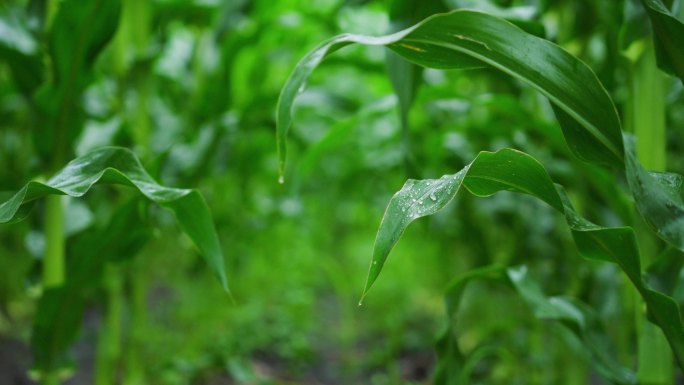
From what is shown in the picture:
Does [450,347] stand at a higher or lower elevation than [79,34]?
lower

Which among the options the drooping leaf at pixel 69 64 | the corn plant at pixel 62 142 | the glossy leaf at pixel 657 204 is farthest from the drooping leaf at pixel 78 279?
the glossy leaf at pixel 657 204

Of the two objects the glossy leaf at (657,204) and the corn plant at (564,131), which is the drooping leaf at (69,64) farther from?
the glossy leaf at (657,204)

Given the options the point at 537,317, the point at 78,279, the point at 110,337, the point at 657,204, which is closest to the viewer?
the point at 657,204

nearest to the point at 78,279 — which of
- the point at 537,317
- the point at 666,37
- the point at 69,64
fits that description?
the point at 69,64

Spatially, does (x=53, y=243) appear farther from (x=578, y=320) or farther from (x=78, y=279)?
(x=578, y=320)

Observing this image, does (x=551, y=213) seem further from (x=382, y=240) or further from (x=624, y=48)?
(x=382, y=240)

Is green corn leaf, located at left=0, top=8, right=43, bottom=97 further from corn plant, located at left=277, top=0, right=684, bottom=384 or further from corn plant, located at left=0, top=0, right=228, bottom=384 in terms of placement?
corn plant, located at left=277, top=0, right=684, bottom=384
